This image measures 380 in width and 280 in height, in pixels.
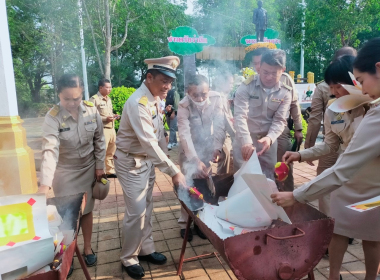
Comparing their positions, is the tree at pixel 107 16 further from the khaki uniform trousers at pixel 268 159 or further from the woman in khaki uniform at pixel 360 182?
the woman in khaki uniform at pixel 360 182

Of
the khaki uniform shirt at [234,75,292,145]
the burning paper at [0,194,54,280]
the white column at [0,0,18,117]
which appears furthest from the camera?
the khaki uniform shirt at [234,75,292,145]

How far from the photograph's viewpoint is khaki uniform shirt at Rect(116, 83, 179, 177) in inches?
89.4

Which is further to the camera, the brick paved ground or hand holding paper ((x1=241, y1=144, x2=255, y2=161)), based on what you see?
hand holding paper ((x1=241, y1=144, x2=255, y2=161))

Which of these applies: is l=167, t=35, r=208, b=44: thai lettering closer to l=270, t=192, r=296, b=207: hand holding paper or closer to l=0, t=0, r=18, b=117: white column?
l=0, t=0, r=18, b=117: white column

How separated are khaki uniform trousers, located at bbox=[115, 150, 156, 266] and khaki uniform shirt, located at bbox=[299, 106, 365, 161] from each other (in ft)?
4.62

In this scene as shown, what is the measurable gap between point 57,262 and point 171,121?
6196 millimetres

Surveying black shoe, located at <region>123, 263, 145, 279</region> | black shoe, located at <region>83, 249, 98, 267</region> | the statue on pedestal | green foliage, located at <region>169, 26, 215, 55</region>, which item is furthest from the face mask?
green foliage, located at <region>169, 26, 215, 55</region>

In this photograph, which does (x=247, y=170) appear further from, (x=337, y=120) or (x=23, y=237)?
(x=23, y=237)

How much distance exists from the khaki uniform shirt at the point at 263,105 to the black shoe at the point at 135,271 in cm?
162

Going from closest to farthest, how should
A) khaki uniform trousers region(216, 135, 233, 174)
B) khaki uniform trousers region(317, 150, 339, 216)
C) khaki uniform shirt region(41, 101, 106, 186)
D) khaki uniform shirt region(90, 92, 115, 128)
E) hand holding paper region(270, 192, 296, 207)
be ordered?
hand holding paper region(270, 192, 296, 207) < khaki uniform shirt region(41, 101, 106, 186) < khaki uniform trousers region(317, 150, 339, 216) < khaki uniform trousers region(216, 135, 233, 174) < khaki uniform shirt region(90, 92, 115, 128)

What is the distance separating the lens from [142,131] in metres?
2.31

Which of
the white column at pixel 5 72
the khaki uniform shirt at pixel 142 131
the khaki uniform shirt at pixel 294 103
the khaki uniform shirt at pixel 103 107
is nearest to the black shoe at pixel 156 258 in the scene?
the khaki uniform shirt at pixel 142 131

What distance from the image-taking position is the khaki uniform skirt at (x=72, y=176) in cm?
252

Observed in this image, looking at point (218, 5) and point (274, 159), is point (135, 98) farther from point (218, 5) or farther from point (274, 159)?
point (218, 5)
